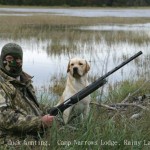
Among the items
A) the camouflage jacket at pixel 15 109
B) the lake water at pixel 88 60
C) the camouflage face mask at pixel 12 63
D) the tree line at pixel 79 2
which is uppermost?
the tree line at pixel 79 2

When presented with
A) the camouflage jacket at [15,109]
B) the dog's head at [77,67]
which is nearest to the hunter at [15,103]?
the camouflage jacket at [15,109]

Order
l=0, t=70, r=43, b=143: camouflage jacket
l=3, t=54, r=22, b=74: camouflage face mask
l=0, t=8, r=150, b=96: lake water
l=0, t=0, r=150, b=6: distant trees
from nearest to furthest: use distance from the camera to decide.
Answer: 1. l=0, t=70, r=43, b=143: camouflage jacket
2. l=3, t=54, r=22, b=74: camouflage face mask
3. l=0, t=8, r=150, b=96: lake water
4. l=0, t=0, r=150, b=6: distant trees

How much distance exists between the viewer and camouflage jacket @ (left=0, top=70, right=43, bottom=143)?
434cm

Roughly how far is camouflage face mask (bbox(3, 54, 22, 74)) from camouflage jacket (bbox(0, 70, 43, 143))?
0.09m

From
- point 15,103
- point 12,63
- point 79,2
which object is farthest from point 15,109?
point 79,2

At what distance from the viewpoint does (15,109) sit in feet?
14.7

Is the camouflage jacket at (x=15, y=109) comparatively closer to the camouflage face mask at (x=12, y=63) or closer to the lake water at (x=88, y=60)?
the camouflage face mask at (x=12, y=63)

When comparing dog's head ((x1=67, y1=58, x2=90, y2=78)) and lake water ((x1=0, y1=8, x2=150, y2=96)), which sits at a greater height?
lake water ((x1=0, y1=8, x2=150, y2=96))

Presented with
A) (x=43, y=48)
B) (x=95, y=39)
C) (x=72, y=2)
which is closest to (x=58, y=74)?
(x=43, y=48)

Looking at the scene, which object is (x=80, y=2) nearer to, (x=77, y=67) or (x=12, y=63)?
(x=77, y=67)

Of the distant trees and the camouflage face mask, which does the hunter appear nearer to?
the camouflage face mask

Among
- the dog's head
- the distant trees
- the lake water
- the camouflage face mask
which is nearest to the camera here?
the camouflage face mask

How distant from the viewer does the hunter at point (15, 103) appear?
435cm

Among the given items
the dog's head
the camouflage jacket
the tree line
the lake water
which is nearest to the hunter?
the camouflage jacket
